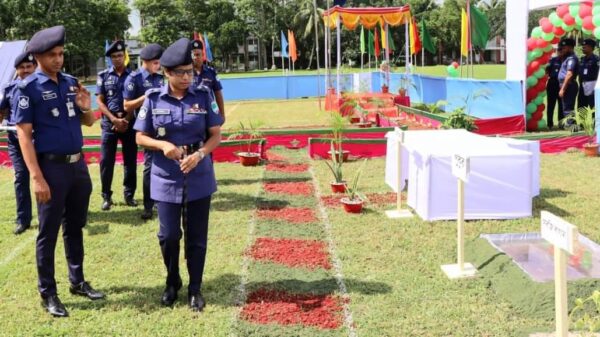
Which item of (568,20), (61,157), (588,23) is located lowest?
(61,157)

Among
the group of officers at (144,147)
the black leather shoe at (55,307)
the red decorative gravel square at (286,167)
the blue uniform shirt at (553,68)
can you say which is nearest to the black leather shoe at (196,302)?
the group of officers at (144,147)

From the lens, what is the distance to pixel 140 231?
19.5 feet

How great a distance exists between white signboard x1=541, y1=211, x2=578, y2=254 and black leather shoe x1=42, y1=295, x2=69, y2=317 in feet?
10.1

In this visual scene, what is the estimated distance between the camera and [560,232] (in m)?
2.73

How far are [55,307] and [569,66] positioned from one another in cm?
1086

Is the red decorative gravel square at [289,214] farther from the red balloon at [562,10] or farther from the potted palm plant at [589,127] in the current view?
the red balloon at [562,10]

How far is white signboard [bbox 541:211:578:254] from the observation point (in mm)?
2635

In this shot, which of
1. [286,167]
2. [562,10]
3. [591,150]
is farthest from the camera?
[562,10]

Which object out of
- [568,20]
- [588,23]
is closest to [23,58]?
[588,23]

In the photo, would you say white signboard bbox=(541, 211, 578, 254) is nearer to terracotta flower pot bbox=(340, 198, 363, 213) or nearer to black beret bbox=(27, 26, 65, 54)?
black beret bbox=(27, 26, 65, 54)

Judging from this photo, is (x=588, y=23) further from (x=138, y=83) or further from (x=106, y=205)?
(x=106, y=205)

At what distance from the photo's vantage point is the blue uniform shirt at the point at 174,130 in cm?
374

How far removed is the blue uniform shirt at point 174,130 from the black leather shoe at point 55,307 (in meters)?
1.02

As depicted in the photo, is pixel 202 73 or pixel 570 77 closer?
pixel 202 73
